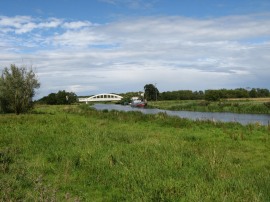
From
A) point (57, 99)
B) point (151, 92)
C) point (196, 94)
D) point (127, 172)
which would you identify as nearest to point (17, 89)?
point (127, 172)

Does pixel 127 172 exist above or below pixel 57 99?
below

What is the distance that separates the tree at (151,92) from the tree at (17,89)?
11118 centimetres

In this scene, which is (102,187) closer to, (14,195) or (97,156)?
(14,195)

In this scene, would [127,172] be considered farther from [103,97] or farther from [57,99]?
[103,97]

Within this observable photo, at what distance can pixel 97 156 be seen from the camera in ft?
38.9

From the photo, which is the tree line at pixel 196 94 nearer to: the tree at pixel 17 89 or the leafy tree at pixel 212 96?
the leafy tree at pixel 212 96

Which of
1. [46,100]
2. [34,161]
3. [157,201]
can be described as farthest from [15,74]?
[46,100]

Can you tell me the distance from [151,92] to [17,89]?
11593 cm

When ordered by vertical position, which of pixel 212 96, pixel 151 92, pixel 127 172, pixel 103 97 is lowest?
pixel 127 172

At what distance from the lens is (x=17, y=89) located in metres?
40.0

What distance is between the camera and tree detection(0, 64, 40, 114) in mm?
39906

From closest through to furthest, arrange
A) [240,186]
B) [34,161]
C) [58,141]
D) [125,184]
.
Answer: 1. [240,186]
2. [125,184]
3. [34,161]
4. [58,141]

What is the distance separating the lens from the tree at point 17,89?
131 ft

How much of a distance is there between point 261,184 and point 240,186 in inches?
20.5
